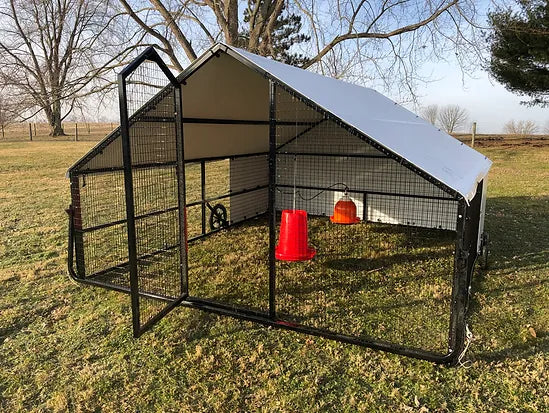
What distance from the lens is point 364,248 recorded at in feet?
19.1

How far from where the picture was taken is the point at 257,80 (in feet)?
16.3

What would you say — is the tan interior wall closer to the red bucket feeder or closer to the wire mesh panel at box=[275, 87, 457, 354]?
the wire mesh panel at box=[275, 87, 457, 354]

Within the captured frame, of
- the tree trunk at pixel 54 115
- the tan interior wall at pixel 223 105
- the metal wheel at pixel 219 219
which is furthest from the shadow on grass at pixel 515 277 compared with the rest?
the tree trunk at pixel 54 115

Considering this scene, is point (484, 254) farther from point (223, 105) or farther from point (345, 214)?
point (223, 105)

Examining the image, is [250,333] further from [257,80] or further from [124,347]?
[257,80]

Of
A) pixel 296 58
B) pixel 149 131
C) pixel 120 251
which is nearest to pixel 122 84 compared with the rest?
pixel 149 131

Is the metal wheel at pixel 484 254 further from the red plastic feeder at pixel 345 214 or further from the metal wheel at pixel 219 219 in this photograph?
the metal wheel at pixel 219 219

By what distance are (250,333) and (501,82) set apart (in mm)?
19459

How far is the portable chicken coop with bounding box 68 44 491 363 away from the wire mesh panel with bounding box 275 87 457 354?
0.07ft

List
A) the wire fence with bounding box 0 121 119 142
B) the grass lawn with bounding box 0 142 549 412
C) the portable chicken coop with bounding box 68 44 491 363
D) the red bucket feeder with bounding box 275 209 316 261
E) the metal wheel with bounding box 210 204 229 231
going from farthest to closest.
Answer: the wire fence with bounding box 0 121 119 142, the metal wheel with bounding box 210 204 229 231, the red bucket feeder with bounding box 275 209 316 261, the portable chicken coop with bounding box 68 44 491 363, the grass lawn with bounding box 0 142 549 412

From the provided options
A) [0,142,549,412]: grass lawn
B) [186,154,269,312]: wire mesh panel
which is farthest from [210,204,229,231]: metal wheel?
[0,142,549,412]: grass lawn

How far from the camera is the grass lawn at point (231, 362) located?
2.65 metres

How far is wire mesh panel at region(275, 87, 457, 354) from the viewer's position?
3678mm

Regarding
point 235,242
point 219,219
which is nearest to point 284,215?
point 235,242
